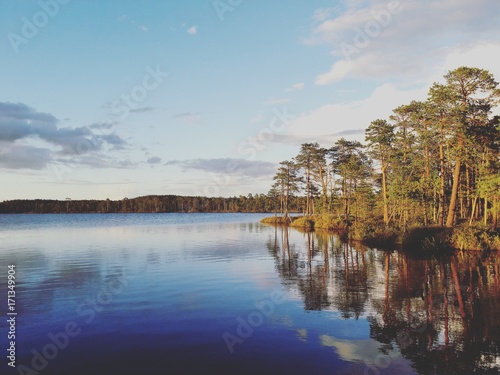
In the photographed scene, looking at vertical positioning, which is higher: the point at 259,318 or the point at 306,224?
the point at 306,224

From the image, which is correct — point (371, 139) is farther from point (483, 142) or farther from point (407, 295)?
point (407, 295)

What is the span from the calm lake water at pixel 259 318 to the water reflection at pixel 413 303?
0.19 ft

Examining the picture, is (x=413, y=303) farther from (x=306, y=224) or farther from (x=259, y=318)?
(x=306, y=224)

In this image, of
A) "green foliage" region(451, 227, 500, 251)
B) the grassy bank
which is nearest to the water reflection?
"green foliage" region(451, 227, 500, 251)

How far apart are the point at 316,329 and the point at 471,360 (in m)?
4.54

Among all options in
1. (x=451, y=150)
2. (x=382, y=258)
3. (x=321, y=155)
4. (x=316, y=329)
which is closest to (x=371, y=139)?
(x=451, y=150)

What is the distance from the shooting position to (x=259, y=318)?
13820 mm

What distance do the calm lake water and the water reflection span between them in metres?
0.06

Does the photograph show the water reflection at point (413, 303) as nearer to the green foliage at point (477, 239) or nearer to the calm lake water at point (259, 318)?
the calm lake water at point (259, 318)

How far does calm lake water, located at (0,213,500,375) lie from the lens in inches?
384

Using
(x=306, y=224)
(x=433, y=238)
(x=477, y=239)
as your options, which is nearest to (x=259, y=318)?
(x=433, y=238)

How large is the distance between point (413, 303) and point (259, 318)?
262 inches

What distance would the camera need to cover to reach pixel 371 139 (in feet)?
151

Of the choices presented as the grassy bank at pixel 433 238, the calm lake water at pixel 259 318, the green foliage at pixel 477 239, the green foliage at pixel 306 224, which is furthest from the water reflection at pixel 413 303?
the green foliage at pixel 306 224
